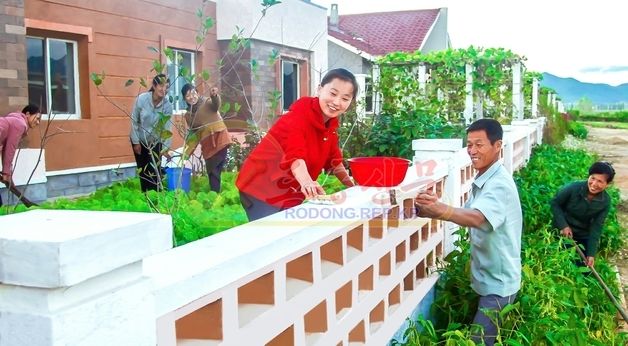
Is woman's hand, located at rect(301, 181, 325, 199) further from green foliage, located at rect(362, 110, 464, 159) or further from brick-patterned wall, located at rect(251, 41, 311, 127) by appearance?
brick-patterned wall, located at rect(251, 41, 311, 127)

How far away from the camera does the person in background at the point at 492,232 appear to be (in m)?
2.88

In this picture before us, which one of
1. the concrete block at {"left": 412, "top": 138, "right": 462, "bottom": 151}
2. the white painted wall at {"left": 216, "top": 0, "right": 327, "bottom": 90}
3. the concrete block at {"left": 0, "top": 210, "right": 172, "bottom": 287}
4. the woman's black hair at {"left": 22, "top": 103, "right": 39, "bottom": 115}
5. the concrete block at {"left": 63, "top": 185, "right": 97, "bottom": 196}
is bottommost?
the concrete block at {"left": 63, "top": 185, "right": 97, "bottom": 196}

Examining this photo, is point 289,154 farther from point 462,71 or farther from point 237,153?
point 462,71

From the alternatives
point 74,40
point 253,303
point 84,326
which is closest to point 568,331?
point 253,303

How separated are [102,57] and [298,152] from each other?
6.31 meters

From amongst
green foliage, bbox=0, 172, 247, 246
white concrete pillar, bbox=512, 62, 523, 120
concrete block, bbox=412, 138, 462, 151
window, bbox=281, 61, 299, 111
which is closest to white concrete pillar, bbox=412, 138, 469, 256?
concrete block, bbox=412, 138, 462, 151

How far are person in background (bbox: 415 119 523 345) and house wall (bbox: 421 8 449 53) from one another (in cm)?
2039

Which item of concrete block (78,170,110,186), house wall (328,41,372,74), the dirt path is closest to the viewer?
the dirt path

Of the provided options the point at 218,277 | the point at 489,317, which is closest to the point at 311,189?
the point at 218,277

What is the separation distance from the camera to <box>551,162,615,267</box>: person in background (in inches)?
192

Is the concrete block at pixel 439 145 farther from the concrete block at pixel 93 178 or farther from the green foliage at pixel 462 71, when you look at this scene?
the green foliage at pixel 462 71

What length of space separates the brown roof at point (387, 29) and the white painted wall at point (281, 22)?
6.12 m

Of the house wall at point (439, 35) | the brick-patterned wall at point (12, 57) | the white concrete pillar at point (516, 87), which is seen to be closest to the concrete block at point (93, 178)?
the brick-patterned wall at point (12, 57)

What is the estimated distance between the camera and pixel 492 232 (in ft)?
9.66
